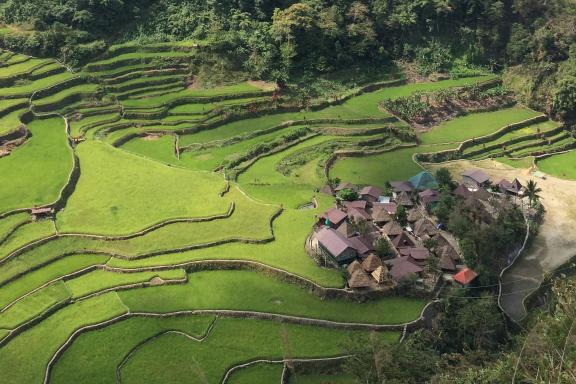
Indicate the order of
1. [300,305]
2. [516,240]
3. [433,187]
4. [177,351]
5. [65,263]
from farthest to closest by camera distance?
[433,187]
[516,240]
[65,263]
[300,305]
[177,351]

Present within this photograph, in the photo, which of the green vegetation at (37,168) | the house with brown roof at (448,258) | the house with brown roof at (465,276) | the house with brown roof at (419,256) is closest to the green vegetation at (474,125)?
the house with brown roof at (448,258)

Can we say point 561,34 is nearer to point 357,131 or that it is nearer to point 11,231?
point 357,131

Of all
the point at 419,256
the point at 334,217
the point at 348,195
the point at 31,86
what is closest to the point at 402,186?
the point at 348,195

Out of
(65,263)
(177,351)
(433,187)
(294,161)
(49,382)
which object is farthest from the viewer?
(294,161)

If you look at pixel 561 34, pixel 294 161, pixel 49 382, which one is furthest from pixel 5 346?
pixel 561 34

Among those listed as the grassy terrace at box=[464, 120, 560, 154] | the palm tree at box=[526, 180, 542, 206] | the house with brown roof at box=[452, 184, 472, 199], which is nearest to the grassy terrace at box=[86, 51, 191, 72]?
the house with brown roof at box=[452, 184, 472, 199]

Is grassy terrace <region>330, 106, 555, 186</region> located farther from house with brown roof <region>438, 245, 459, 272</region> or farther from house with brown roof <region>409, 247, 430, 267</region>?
house with brown roof <region>438, 245, 459, 272</region>
